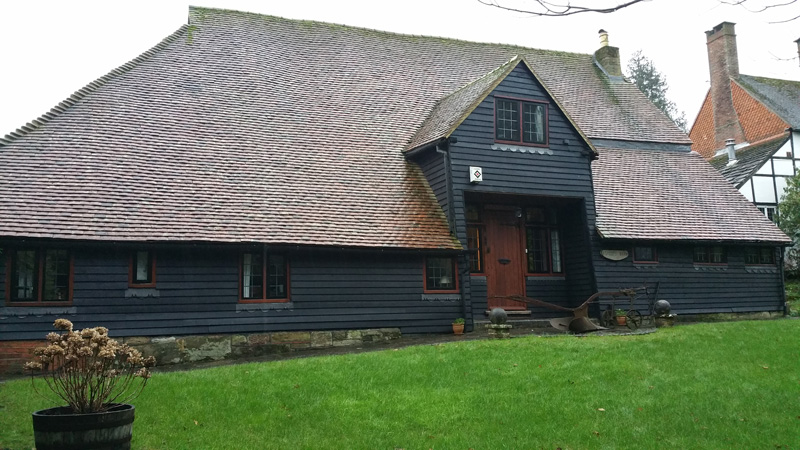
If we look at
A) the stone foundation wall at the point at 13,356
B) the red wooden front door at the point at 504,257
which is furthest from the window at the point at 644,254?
the stone foundation wall at the point at 13,356

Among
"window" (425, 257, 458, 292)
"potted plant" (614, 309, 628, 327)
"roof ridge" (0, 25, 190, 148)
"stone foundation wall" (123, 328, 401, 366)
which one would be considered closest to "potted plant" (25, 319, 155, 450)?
"stone foundation wall" (123, 328, 401, 366)

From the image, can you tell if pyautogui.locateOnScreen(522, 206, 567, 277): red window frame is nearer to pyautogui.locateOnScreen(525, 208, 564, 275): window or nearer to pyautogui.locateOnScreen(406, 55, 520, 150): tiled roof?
pyautogui.locateOnScreen(525, 208, 564, 275): window

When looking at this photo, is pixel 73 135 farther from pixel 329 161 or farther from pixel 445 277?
pixel 445 277

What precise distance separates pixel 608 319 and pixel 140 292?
11192 millimetres

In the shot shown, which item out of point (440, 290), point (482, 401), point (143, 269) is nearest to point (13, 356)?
point (143, 269)

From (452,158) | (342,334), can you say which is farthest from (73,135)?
(452,158)

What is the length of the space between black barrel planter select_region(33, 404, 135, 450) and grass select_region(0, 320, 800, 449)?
136 cm

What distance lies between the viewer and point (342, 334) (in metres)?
16.3

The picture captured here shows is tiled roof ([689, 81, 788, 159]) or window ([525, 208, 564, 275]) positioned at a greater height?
tiled roof ([689, 81, 788, 159])

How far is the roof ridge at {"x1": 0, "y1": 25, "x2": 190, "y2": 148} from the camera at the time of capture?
15.5 metres

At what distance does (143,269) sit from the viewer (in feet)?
48.6

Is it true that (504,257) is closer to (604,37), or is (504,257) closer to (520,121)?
(520,121)

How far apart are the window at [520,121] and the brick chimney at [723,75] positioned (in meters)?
18.0

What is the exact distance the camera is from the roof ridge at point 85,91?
15531 millimetres
